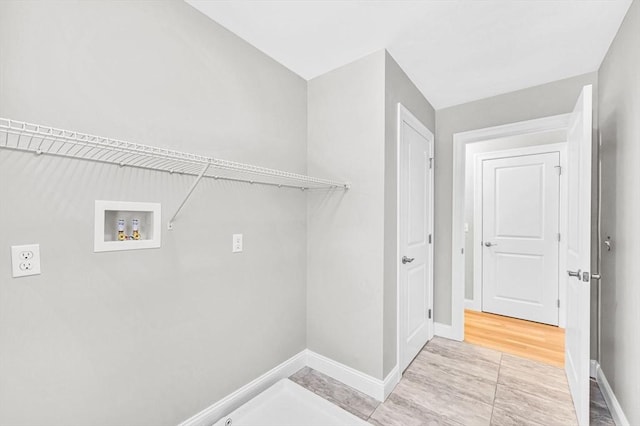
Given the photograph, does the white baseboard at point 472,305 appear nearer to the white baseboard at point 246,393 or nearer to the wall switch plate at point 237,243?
the white baseboard at point 246,393

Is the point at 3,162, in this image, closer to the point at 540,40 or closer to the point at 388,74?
the point at 388,74

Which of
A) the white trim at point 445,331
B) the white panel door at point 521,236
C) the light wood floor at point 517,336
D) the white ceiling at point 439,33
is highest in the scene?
the white ceiling at point 439,33

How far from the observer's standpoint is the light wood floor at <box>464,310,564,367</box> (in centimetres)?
256

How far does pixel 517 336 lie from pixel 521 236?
1.20m

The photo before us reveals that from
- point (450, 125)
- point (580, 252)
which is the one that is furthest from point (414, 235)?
point (450, 125)

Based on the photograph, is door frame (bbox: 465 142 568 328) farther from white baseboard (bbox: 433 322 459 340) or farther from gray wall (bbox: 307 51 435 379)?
gray wall (bbox: 307 51 435 379)

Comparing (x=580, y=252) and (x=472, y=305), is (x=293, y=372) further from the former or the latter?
(x=472, y=305)

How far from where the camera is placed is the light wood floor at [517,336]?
256 centimetres

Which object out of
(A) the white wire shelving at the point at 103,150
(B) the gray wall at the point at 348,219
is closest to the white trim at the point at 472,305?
(B) the gray wall at the point at 348,219

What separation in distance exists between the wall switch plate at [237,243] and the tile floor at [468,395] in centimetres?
112

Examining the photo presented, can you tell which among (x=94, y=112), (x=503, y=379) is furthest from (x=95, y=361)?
(x=503, y=379)

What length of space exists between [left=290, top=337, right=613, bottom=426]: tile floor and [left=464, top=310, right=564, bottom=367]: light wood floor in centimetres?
21

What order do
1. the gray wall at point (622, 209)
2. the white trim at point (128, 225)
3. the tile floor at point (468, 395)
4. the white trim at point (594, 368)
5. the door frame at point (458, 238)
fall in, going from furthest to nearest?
the door frame at point (458, 238), the white trim at point (594, 368), the tile floor at point (468, 395), the gray wall at point (622, 209), the white trim at point (128, 225)

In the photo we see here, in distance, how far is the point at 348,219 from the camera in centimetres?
209
